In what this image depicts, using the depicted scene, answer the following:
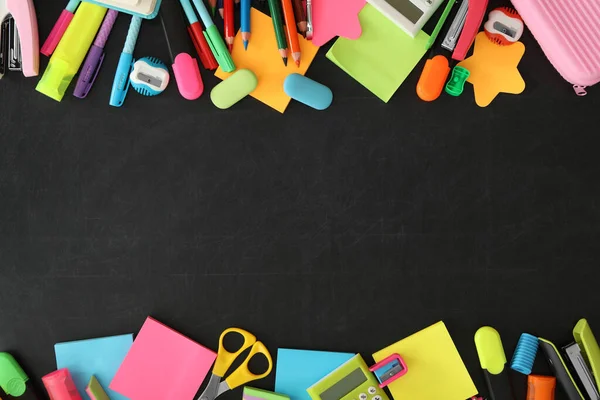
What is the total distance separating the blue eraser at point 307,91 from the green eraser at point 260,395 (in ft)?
1.29

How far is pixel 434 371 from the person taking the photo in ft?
2.31

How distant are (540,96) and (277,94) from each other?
0.36m

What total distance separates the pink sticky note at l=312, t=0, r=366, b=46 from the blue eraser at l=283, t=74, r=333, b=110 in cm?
6

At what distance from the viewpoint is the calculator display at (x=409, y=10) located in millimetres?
708

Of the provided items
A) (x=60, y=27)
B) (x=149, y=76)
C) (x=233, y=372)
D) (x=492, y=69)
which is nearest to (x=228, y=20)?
(x=149, y=76)

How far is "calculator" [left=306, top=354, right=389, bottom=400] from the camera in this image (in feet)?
2.29

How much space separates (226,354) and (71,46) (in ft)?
1.56

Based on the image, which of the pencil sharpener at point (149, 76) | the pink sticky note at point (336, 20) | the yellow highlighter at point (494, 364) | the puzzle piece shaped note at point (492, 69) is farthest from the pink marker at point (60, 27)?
the yellow highlighter at point (494, 364)

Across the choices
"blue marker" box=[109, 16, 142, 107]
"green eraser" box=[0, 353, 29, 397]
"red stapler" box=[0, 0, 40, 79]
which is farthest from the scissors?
"red stapler" box=[0, 0, 40, 79]

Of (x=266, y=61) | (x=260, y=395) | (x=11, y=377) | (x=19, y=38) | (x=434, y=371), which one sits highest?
(x=266, y=61)

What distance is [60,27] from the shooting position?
0.73m

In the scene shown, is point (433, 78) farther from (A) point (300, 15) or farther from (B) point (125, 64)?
(B) point (125, 64)

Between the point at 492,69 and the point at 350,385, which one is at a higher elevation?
the point at 492,69

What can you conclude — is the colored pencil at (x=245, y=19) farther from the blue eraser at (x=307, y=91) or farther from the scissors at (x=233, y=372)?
the scissors at (x=233, y=372)
